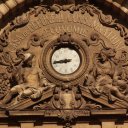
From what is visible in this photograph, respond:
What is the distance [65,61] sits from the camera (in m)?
13.2

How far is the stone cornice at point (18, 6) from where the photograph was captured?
13.4 metres

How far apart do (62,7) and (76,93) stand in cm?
210

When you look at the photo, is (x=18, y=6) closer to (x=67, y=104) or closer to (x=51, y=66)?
(x=51, y=66)

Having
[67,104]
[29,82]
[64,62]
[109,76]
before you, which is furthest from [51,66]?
[109,76]

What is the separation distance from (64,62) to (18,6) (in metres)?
1.61

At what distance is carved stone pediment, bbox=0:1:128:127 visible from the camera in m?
12.7

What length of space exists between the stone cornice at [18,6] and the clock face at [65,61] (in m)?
1.30

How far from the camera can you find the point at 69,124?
12516mm

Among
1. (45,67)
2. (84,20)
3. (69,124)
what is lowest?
(69,124)

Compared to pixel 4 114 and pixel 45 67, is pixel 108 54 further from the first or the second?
pixel 4 114

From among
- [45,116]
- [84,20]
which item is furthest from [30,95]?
[84,20]

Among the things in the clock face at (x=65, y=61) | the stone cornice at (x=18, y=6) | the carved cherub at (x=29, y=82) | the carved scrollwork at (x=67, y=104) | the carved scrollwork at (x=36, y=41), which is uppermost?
the stone cornice at (x=18, y=6)

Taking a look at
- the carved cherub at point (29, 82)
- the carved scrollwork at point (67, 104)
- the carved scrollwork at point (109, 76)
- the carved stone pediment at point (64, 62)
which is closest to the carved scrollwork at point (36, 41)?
the carved stone pediment at point (64, 62)

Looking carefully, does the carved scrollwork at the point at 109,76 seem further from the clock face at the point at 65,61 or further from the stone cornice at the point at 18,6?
the stone cornice at the point at 18,6
